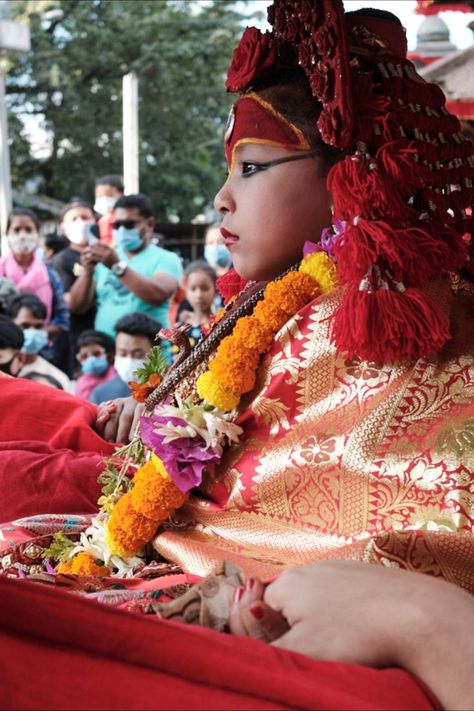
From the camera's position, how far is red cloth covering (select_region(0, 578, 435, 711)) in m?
1.29

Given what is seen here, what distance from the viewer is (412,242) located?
1.90 m

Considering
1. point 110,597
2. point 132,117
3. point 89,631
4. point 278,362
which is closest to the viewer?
point 89,631

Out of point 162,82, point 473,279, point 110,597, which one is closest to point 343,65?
point 473,279

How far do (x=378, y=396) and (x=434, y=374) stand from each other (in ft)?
0.35

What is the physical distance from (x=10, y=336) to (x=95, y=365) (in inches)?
34.7

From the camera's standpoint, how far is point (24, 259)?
6.72 meters

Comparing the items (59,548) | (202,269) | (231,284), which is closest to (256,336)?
(231,284)

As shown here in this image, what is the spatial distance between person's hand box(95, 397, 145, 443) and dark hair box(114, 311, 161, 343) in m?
2.95

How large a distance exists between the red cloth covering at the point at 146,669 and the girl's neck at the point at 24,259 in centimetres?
551

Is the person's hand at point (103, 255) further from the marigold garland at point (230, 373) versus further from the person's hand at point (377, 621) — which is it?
the person's hand at point (377, 621)

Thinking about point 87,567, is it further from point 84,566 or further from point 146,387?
point 146,387

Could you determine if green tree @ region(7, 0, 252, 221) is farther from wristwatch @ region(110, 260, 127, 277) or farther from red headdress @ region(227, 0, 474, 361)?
red headdress @ region(227, 0, 474, 361)

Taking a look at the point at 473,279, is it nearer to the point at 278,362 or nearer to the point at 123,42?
the point at 278,362

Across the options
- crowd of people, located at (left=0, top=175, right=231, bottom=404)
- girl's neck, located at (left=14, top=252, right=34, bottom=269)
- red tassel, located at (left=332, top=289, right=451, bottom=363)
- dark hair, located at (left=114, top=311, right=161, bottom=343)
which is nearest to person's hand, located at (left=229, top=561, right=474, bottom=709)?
red tassel, located at (left=332, top=289, right=451, bottom=363)
